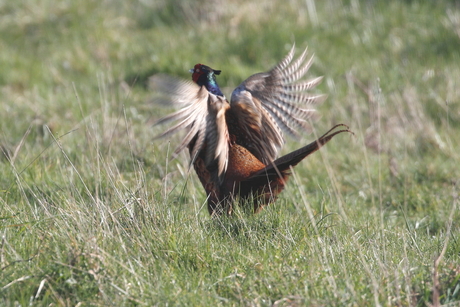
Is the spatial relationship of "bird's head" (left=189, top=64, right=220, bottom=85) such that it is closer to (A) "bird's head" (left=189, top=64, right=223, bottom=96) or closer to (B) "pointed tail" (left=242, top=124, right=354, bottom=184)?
(A) "bird's head" (left=189, top=64, right=223, bottom=96)

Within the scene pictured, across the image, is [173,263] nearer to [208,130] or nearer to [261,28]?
[208,130]

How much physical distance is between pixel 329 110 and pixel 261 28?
202cm

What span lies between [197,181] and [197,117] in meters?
1.15

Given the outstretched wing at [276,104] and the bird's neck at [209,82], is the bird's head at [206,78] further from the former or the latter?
the outstretched wing at [276,104]

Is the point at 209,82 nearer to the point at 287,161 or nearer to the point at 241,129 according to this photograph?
the point at 241,129

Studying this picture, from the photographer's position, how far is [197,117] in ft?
11.8

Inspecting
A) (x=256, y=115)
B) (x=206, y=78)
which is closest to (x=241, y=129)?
→ (x=256, y=115)

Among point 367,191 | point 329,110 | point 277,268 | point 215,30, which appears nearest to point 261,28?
point 215,30

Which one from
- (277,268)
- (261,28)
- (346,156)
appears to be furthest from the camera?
(261,28)

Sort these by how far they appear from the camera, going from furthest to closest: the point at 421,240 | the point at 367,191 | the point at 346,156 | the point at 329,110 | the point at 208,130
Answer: the point at 329,110
the point at 346,156
the point at 367,191
the point at 208,130
the point at 421,240

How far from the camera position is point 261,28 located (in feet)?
26.5

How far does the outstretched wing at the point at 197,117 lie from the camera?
3412 mm

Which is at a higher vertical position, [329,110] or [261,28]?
[261,28]

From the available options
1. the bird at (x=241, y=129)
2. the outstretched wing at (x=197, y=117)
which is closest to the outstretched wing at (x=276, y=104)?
the bird at (x=241, y=129)
